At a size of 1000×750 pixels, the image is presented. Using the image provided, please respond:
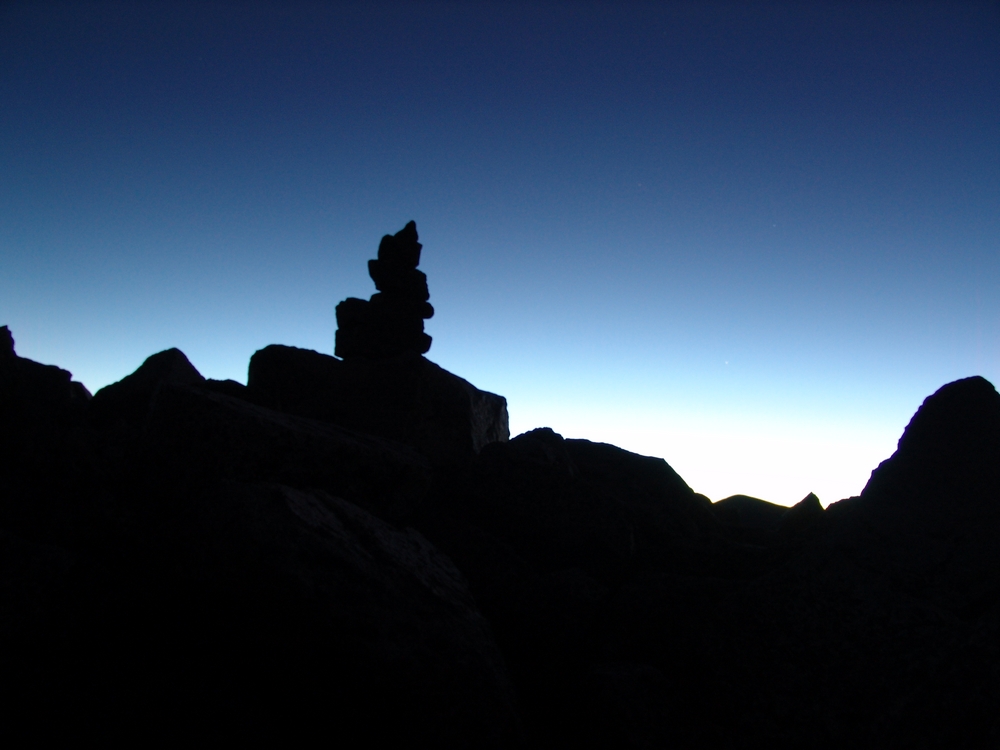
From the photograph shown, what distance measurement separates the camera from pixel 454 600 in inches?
256

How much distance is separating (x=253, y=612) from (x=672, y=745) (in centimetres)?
422

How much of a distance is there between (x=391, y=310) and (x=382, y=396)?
315cm

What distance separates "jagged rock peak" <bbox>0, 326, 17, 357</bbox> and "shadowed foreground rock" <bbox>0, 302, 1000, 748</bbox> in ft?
9.22

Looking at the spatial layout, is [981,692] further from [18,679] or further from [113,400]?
[113,400]

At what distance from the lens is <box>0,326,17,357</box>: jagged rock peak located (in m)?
11.8

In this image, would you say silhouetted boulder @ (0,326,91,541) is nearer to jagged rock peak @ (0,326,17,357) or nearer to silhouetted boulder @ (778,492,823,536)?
jagged rock peak @ (0,326,17,357)

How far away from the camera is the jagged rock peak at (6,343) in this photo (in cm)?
1182

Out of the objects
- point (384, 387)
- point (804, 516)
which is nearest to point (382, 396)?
point (384, 387)

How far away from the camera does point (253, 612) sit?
536cm

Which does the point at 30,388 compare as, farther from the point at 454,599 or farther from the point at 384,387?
the point at 454,599

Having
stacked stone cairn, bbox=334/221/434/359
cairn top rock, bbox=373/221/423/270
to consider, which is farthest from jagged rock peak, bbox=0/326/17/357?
cairn top rock, bbox=373/221/423/270

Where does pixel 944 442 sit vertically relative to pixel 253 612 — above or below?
above

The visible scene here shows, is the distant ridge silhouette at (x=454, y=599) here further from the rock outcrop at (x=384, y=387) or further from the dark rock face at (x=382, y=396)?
the rock outcrop at (x=384, y=387)

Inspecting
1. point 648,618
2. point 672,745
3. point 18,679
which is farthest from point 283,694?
point 648,618
